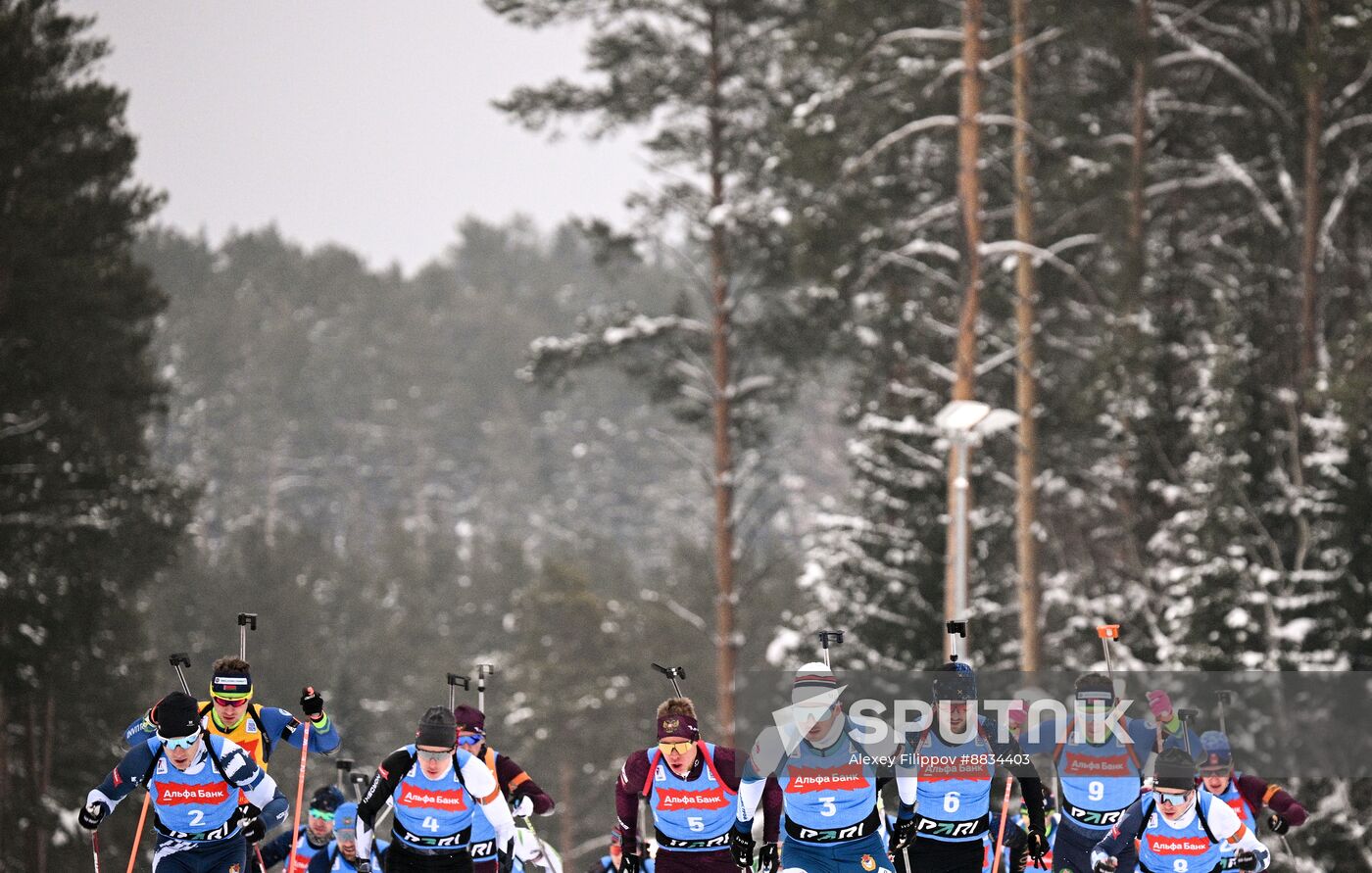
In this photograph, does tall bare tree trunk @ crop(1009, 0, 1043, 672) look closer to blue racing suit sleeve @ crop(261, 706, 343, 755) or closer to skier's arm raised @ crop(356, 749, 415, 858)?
blue racing suit sleeve @ crop(261, 706, 343, 755)

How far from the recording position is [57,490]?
80.5 feet

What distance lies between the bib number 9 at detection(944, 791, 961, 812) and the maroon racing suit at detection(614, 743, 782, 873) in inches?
45.2

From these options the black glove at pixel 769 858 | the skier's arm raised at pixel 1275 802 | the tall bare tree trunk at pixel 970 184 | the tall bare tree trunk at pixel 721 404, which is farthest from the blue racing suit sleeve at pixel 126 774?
the tall bare tree trunk at pixel 721 404

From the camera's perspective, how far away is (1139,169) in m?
25.8

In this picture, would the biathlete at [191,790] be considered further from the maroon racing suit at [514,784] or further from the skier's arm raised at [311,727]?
the maroon racing suit at [514,784]

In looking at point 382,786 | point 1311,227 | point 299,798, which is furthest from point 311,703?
point 1311,227

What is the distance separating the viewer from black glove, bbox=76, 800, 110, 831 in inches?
378

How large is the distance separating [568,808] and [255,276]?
59.8 metres

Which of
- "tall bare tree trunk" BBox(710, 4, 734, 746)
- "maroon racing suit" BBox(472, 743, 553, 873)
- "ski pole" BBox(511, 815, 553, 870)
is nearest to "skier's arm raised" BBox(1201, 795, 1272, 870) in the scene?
"maroon racing suit" BBox(472, 743, 553, 873)

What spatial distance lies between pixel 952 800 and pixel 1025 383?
47.1 ft

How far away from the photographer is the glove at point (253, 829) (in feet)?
33.9

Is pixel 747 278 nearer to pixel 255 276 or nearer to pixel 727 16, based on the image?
pixel 727 16

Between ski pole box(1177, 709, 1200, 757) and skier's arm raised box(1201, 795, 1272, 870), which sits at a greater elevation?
ski pole box(1177, 709, 1200, 757)

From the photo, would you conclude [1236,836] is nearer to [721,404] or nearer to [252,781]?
[252,781]
